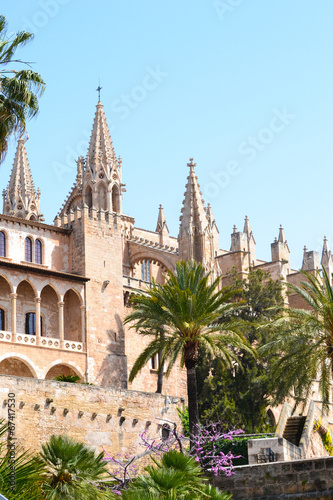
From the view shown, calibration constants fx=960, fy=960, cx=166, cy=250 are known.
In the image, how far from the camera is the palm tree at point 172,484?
1895cm

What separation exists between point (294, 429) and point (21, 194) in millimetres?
29666

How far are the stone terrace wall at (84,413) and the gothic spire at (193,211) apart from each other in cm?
1645

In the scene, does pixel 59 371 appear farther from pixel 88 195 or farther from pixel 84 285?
pixel 88 195

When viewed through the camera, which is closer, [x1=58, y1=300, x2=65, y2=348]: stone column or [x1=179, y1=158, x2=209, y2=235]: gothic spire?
[x1=58, y1=300, x2=65, y2=348]: stone column

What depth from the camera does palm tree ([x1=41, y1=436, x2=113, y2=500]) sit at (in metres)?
20.3

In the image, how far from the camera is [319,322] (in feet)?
99.5

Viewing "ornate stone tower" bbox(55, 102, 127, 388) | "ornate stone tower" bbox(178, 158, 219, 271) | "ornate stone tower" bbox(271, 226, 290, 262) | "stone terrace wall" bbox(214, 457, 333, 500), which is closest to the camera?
"stone terrace wall" bbox(214, 457, 333, 500)

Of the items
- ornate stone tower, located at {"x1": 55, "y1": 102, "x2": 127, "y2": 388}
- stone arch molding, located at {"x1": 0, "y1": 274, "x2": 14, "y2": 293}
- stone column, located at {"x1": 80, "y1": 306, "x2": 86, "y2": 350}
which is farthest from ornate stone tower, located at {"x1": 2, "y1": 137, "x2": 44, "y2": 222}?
stone arch molding, located at {"x1": 0, "y1": 274, "x2": 14, "y2": 293}

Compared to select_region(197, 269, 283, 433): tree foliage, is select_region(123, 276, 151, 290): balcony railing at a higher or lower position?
higher

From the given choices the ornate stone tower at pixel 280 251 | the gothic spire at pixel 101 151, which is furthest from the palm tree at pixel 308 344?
the ornate stone tower at pixel 280 251

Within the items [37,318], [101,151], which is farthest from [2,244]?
[101,151]

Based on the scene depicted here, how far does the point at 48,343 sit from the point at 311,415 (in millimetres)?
12806

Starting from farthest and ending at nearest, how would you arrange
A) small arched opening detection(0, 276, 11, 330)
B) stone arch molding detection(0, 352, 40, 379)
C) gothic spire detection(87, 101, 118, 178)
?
gothic spire detection(87, 101, 118, 178) < small arched opening detection(0, 276, 11, 330) < stone arch molding detection(0, 352, 40, 379)

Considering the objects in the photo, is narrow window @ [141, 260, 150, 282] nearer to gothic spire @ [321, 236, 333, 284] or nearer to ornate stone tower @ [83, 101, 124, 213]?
ornate stone tower @ [83, 101, 124, 213]
